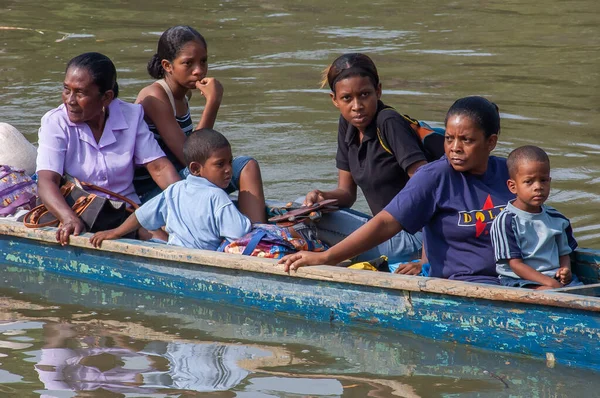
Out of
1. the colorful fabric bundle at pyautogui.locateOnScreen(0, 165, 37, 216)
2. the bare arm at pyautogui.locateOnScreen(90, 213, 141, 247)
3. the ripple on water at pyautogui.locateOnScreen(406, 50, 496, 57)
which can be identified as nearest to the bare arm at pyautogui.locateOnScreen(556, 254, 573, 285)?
the bare arm at pyautogui.locateOnScreen(90, 213, 141, 247)

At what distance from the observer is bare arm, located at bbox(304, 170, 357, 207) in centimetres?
536

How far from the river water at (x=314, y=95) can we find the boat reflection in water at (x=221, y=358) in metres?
0.01

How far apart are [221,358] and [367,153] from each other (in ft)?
4.31

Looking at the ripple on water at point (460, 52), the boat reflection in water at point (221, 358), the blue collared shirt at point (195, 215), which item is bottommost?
the boat reflection in water at point (221, 358)

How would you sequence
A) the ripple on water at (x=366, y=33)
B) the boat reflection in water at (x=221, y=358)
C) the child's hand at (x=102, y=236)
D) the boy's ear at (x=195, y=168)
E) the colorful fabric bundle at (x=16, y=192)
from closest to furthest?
the boat reflection in water at (x=221, y=358), the boy's ear at (x=195, y=168), the child's hand at (x=102, y=236), the colorful fabric bundle at (x=16, y=192), the ripple on water at (x=366, y=33)

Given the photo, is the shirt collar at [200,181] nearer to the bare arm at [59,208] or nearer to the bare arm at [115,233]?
the bare arm at [115,233]

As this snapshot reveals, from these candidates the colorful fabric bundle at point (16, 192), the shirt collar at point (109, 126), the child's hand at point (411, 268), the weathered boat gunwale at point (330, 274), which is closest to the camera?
the weathered boat gunwale at point (330, 274)

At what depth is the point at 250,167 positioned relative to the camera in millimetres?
5273

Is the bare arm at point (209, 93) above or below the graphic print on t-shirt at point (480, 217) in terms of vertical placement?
above

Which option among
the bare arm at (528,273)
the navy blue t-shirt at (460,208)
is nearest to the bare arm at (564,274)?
the bare arm at (528,273)

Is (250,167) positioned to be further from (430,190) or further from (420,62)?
(420,62)

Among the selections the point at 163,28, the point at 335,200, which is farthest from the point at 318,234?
the point at 163,28

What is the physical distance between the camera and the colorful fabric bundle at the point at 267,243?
4766mm

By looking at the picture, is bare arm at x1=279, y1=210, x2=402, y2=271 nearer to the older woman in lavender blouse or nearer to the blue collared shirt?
the blue collared shirt
